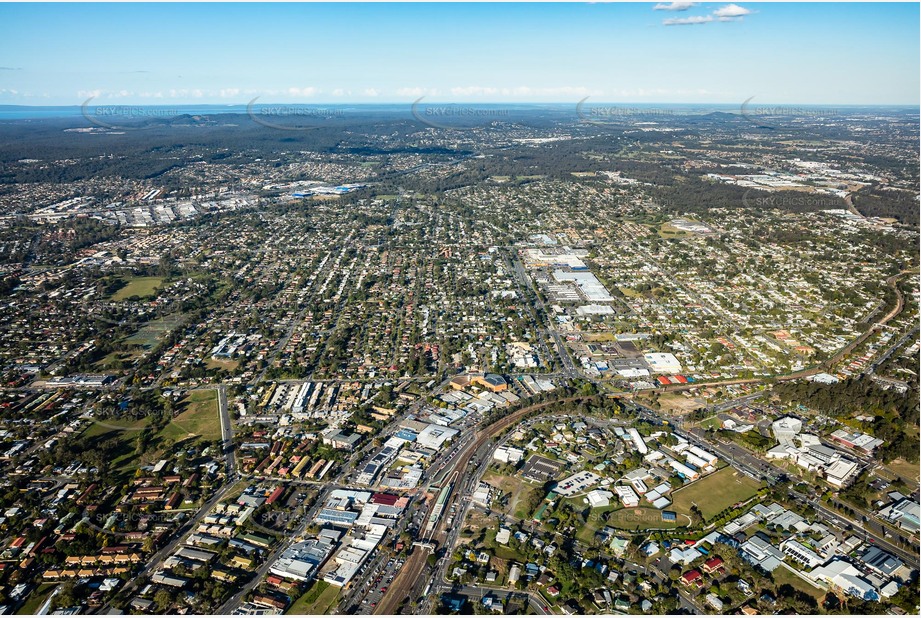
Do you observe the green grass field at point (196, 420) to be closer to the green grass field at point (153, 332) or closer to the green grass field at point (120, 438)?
the green grass field at point (120, 438)

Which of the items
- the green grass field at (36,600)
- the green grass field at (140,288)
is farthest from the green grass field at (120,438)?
the green grass field at (140,288)

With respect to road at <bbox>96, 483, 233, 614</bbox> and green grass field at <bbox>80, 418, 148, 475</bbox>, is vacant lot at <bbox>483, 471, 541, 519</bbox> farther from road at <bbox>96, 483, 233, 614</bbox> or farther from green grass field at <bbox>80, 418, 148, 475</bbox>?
green grass field at <bbox>80, 418, 148, 475</bbox>

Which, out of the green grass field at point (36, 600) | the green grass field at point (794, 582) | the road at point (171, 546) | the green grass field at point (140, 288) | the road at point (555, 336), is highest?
the green grass field at point (140, 288)

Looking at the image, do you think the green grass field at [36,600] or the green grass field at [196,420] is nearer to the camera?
the green grass field at [36,600]

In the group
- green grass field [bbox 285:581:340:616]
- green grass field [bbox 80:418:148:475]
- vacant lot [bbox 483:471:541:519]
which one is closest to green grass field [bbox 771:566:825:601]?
vacant lot [bbox 483:471:541:519]

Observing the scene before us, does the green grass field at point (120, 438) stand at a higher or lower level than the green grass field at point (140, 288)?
lower

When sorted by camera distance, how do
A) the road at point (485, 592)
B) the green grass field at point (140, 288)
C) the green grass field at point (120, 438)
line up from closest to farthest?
the road at point (485, 592) < the green grass field at point (120, 438) < the green grass field at point (140, 288)
